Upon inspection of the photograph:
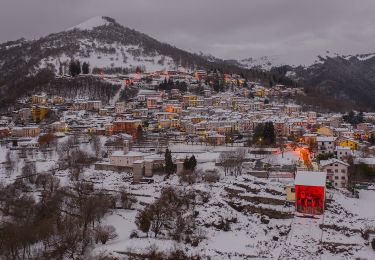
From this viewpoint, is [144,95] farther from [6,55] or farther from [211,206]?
[6,55]

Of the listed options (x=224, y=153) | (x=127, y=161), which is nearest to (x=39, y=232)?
(x=127, y=161)

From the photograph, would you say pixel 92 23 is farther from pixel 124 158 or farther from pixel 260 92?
pixel 124 158

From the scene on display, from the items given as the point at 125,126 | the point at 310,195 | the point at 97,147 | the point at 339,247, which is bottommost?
the point at 339,247

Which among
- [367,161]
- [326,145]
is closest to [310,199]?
[367,161]

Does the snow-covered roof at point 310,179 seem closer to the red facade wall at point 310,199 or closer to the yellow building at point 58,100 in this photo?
the red facade wall at point 310,199

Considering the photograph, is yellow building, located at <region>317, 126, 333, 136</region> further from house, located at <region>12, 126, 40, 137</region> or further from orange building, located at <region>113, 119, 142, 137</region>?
house, located at <region>12, 126, 40, 137</region>

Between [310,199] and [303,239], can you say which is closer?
[303,239]
